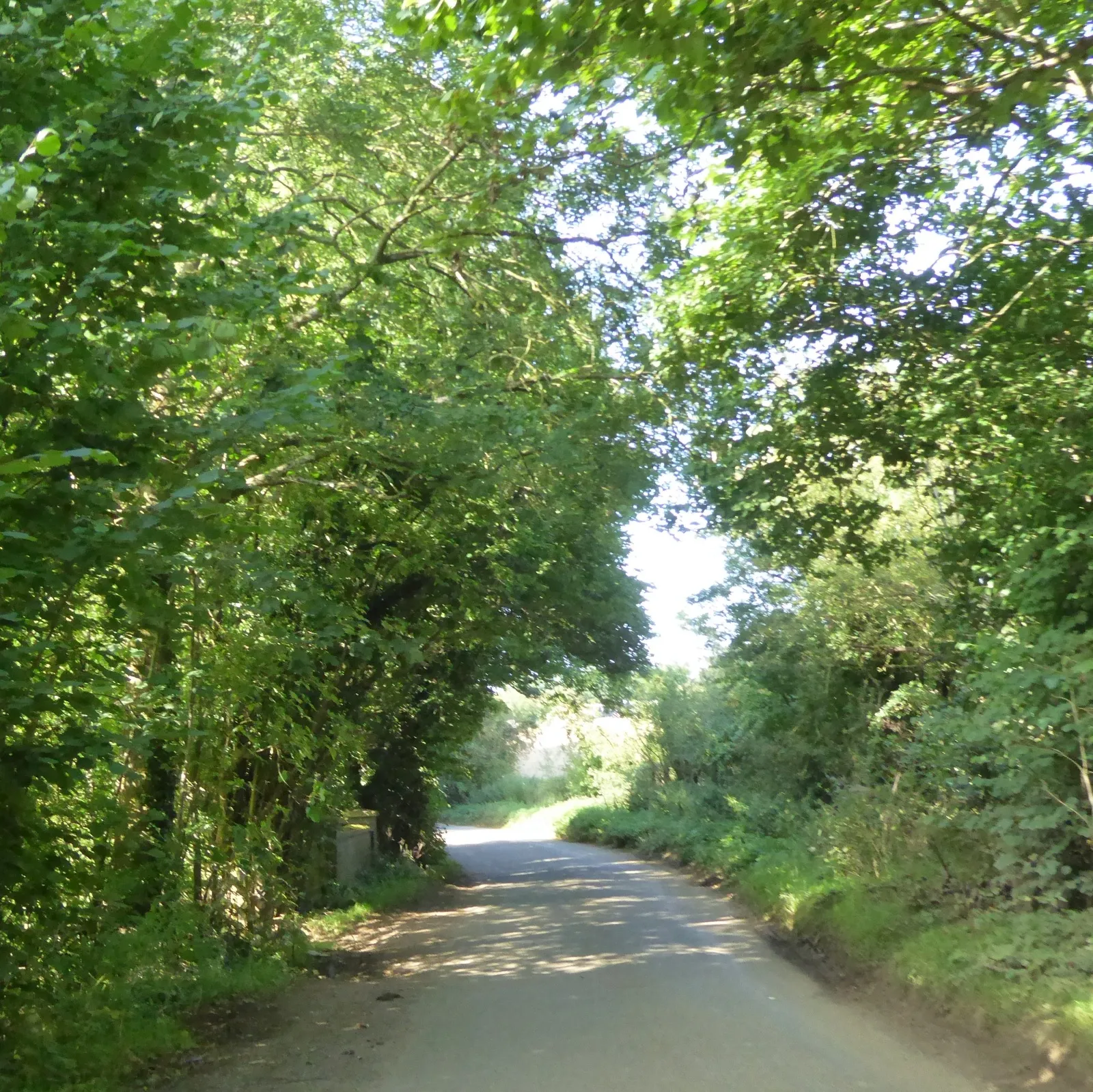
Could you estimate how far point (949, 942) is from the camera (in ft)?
32.0

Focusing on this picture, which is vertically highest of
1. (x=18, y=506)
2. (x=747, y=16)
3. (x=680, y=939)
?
(x=747, y=16)

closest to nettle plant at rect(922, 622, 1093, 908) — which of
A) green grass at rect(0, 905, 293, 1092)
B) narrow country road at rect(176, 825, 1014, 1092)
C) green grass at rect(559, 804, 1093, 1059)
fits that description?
green grass at rect(559, 804, 1093, 1059)

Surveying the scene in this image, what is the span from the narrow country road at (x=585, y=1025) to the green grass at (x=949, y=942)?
1.94 ft

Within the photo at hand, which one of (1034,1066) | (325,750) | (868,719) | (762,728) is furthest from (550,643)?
(1034,1066)

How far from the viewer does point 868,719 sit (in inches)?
659

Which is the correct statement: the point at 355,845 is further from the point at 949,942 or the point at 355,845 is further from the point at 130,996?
the point at 949,942

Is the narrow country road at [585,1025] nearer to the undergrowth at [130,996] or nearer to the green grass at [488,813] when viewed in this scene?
the undergrowth at [130,996]

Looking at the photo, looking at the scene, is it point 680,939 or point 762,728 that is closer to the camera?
point 680,939

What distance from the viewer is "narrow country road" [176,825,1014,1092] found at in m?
7.32

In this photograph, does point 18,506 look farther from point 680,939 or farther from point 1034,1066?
point 680,939

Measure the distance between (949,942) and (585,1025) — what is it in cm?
344

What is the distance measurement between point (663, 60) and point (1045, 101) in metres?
2.62

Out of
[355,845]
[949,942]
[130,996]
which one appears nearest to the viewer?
[130,996]

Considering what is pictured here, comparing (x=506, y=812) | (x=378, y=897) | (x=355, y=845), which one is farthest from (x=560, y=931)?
(x=506, y=812)
